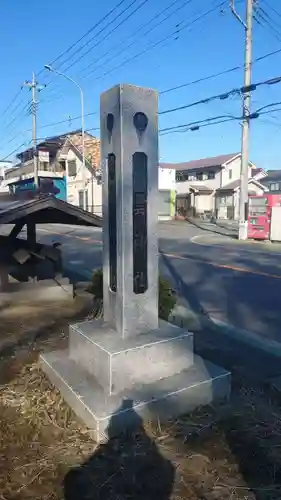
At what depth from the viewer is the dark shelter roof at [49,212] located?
19.3 ft

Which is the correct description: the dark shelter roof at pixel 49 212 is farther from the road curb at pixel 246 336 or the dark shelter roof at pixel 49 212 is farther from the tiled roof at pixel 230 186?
the tiled roof at pixel 230 186

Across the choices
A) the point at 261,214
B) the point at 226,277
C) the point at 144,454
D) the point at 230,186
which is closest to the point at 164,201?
the point at 230,186

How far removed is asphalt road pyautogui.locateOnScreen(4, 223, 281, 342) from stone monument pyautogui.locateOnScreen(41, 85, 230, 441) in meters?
2.46

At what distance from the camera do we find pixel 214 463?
2.73 meters

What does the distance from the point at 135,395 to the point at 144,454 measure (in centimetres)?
55

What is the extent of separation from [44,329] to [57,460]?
10.2 feet

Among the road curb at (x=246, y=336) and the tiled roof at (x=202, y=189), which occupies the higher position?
the tiled roof at (x=202, y=189)

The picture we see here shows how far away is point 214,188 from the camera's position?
→ 40.5m

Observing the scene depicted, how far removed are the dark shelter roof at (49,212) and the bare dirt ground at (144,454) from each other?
2.89 metres

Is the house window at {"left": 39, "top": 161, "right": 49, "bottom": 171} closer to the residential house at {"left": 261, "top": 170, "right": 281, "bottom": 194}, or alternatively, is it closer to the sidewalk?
the sidewalk

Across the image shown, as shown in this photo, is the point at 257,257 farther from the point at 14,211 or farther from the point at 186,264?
the point at 14,211

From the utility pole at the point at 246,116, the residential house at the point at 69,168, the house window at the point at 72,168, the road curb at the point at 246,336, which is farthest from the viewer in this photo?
the house window at the point at 72,168

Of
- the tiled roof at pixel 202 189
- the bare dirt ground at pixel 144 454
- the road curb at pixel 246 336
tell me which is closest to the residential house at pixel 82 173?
the tiled roof at pixel 202 189

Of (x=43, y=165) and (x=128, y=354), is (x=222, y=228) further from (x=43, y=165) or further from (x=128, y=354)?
(x=43, y=165)
